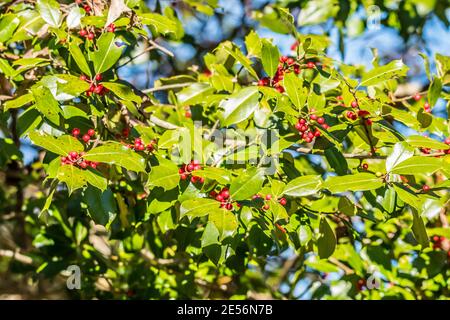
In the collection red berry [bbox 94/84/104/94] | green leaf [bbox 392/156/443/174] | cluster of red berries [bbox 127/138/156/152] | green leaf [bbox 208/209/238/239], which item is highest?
red berry [bbox 94/84/104/94]

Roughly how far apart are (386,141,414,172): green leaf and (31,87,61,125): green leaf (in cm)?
82

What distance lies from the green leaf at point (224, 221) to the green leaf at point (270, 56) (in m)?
0.43

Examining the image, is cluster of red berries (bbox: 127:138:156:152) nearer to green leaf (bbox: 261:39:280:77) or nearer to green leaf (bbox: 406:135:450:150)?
green leaf (bbox: 261:39:280:77)

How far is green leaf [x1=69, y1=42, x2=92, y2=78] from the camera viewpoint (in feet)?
5.35

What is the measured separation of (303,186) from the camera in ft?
5.26

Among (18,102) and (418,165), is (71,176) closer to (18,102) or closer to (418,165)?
(18,102)

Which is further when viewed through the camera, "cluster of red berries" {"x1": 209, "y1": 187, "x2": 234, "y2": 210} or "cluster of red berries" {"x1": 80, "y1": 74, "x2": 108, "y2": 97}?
"cluster of red berries" {"x1": 80, "y1": 74, "x2": 108, "y2": 97}

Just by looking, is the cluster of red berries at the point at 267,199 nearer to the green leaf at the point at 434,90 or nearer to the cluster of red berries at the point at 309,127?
the cluster of red berries at the point at 309,127

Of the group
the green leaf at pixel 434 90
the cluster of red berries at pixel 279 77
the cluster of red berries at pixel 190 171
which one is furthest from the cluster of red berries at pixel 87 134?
the green leaf at pixel 434 90

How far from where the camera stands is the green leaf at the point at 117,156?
4.93 ft

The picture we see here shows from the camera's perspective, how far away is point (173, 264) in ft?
8.18

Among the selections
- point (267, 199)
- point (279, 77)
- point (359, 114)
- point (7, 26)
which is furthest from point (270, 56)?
point (7, 26)

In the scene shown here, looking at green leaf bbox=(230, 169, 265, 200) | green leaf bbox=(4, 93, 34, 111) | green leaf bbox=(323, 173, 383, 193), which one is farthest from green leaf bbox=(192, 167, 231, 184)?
green leaf bbox=(4, 93, 34, 111)

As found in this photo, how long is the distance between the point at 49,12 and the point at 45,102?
44 cm
